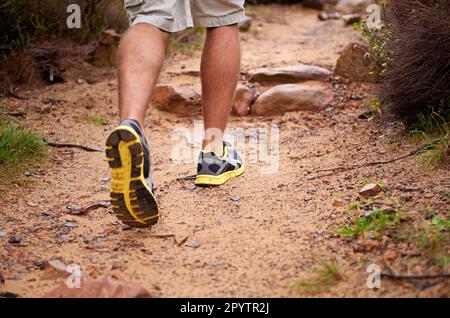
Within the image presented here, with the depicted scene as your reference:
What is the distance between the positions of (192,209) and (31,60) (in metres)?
2.35

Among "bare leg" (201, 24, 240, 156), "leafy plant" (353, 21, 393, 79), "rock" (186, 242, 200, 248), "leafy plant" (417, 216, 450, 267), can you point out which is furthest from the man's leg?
"leafy plant" (353, 21, 393, 79)

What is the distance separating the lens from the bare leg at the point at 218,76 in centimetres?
275

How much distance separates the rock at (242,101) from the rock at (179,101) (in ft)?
0.86

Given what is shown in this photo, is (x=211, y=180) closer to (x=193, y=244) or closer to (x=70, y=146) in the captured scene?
(x=193, y=244)

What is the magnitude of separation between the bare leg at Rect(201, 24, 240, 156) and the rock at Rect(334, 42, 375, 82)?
1640mm

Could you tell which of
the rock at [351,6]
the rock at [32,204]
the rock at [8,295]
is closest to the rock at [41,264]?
the rock at [8,295]

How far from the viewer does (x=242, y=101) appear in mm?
4230

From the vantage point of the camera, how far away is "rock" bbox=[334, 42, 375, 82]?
423cm

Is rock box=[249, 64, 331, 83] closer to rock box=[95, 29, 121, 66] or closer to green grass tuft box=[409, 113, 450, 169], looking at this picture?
rock box=[95, 29, 121, 66]

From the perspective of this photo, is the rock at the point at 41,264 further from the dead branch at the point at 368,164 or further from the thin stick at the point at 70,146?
the thin stick at the point at 70,146

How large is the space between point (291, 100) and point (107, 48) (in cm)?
159
